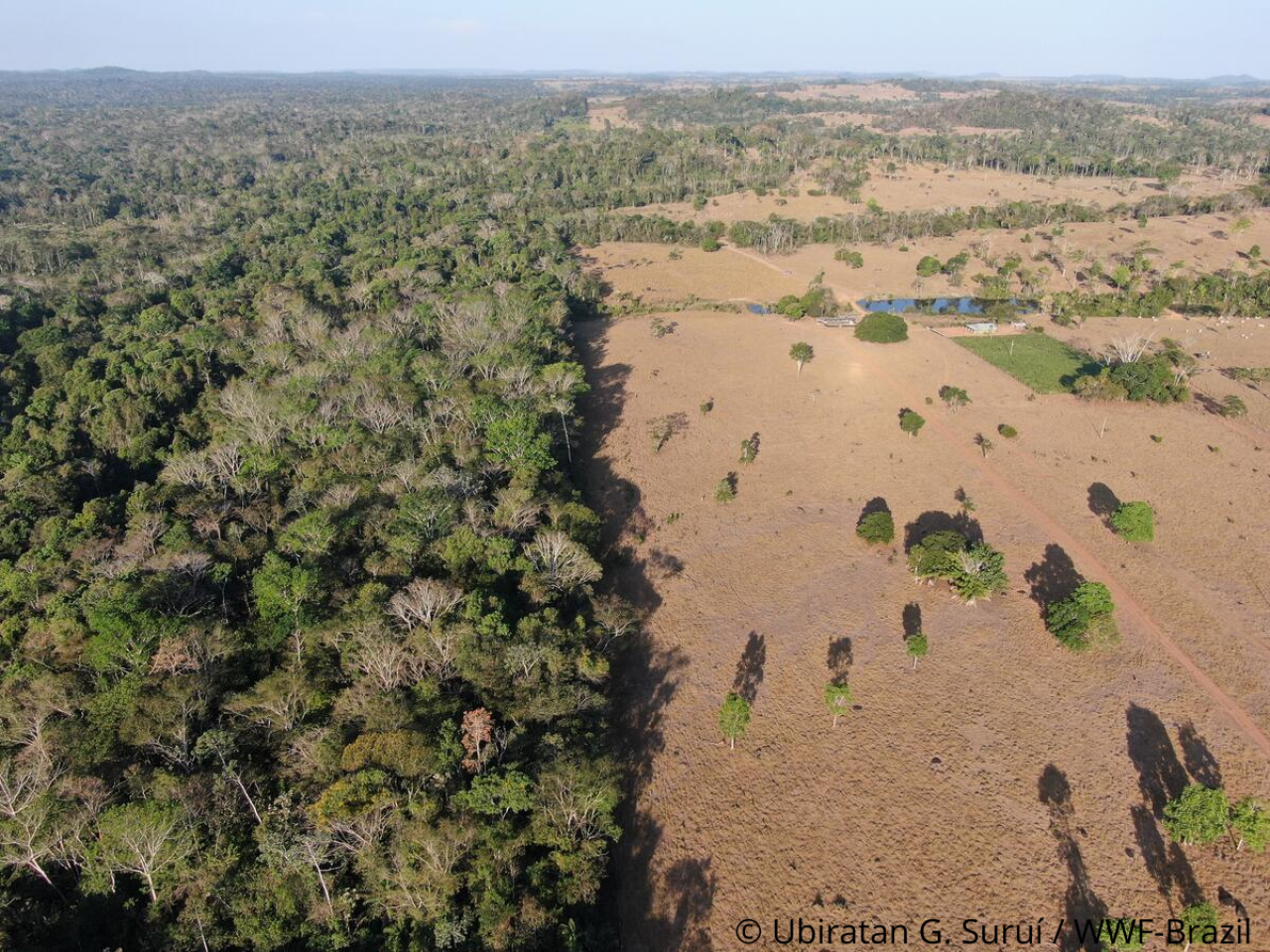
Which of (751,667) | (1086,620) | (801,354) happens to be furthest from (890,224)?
(751,667)

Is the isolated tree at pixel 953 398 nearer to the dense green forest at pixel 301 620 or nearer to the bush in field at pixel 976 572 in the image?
the bush in field at pixel 976 572

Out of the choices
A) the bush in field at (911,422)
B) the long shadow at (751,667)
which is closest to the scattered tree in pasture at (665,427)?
the bush in field at (911,422)

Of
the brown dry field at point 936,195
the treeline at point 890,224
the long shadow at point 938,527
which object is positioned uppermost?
the brown dry field at point 936,195

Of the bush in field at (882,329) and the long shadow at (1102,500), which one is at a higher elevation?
the bush in field at (882,329)

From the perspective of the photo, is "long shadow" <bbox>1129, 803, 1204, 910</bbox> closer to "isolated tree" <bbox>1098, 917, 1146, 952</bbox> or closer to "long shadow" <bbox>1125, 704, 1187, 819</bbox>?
"long shadow" <bbox>1125, 704, 1187, 819</bbox>

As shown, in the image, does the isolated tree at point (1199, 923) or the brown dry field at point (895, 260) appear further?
the brown dry field at point (895, 260)

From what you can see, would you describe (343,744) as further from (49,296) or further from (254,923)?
(49,296)
